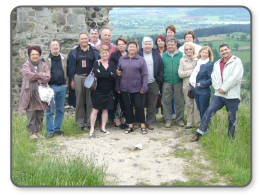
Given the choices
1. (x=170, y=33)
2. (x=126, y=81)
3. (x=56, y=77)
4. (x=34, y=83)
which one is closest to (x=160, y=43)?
(x=170, y=33)

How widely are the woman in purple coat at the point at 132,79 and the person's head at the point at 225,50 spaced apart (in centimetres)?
151

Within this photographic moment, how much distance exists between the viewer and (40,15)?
28.8ft

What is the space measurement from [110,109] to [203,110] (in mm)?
1818

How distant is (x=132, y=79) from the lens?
22.2 feet

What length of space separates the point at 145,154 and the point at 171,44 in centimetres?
233

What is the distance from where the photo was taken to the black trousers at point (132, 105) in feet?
22.7

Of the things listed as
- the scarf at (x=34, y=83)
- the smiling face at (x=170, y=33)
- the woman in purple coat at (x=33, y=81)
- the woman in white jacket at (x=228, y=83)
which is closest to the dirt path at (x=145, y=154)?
the woman in purple coat at (x=33, y=81)

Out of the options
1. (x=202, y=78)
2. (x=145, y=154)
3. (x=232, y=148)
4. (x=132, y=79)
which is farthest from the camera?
(x=132, y=79)

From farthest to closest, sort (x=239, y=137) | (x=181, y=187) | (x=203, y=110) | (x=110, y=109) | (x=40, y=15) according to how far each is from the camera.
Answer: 1. (x=40, y=15)
2. (x=110, y=109)
3. (x=203, y=110)
4. (x=239, y=137)
5. (x=181, y=187)

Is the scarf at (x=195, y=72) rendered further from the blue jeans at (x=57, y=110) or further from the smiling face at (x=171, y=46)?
the blue jeans at (x=57, y=110)

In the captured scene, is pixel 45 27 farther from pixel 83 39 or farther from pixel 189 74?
pixel 189 74

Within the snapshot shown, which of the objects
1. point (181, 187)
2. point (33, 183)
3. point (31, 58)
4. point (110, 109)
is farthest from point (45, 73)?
point (181, 187)

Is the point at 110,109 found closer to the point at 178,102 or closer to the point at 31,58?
the point at 178,102

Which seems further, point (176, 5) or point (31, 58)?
point (31, 58)
